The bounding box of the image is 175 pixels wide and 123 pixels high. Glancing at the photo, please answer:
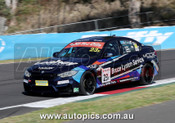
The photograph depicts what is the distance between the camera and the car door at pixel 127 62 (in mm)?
9773

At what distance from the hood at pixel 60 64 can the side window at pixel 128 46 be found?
1.47m

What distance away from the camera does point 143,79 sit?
10.6 meters

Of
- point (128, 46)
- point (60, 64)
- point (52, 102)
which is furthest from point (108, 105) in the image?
point (128, 46)

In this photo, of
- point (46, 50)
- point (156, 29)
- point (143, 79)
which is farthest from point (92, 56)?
point (156, 29)

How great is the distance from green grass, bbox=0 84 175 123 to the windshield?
165 centimetres

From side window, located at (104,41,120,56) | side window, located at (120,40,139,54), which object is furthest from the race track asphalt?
side window, located at (120,40,139,54)

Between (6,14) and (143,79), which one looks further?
(6,14)

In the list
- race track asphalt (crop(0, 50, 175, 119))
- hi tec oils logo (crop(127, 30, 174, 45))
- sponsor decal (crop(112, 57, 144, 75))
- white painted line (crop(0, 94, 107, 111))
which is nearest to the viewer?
white painted line (crop(0, 94, 107, 111))

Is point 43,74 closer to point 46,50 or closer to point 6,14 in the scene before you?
point 46,50

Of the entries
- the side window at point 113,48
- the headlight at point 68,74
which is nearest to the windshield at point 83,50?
the side window at point 113,48

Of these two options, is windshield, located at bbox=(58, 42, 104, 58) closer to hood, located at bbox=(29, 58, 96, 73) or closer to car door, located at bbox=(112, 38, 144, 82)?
hood, located at bbox=(29, 58, 96, 73)

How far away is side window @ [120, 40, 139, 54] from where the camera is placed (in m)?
10.2

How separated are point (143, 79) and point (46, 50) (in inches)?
410

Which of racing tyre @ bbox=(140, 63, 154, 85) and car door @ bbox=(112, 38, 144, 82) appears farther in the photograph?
racing tyre @ bbox=(140, 63, 154, 85)
